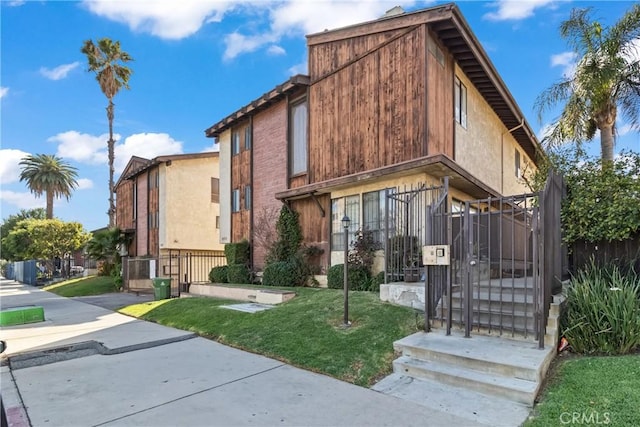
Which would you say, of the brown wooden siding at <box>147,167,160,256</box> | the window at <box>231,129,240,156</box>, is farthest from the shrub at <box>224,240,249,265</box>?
the brown wooden siding at <box>147,167,160,256</box>

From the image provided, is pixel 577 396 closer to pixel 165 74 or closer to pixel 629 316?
pixel 629 316

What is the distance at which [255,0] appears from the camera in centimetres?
1102

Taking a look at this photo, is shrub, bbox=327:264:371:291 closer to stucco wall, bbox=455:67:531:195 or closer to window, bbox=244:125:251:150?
stucco wall, bbox=455:67:531:195

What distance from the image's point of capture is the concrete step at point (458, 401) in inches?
160

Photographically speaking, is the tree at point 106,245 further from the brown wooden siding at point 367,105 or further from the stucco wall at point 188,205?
the brown wooden siding at point 367,105

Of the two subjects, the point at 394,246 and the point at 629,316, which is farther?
the point at 394,246

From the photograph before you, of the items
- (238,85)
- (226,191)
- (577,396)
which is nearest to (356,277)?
(577,396)

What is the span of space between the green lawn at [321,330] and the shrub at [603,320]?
7.64ft

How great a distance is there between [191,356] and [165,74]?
1380 centimetres

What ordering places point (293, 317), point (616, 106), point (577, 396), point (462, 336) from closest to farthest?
point (577, 396), point (462, 336), point (293, 317), point (616, 106)

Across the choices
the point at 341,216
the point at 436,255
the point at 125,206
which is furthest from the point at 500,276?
the point at 125,206

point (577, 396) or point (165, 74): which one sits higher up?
point (165, 74)

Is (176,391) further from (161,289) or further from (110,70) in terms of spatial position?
(110,70)

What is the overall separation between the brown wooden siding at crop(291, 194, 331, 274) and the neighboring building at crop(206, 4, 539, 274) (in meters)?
0.04
